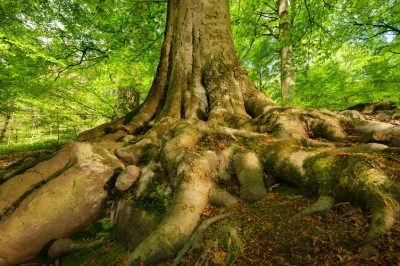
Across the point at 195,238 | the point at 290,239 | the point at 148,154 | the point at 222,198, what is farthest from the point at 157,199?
the point at 290,239

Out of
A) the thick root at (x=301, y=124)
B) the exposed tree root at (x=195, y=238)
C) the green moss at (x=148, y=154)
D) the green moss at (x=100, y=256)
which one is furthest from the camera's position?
the green moss at (x=148, y=154)

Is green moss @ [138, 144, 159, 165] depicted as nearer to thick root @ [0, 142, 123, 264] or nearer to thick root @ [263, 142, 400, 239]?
thick root @ [0, 142, 123, 264]

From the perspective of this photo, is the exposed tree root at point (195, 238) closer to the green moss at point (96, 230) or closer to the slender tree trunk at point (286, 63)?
the green moss at point (96, 230)

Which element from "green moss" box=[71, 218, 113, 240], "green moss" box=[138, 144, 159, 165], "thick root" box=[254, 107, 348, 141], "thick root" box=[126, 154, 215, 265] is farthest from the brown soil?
"green moss" box=[138, 144, 159, 165]

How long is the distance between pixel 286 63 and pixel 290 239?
6.13 metres

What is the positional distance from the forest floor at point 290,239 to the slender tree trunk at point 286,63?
562 centimetres

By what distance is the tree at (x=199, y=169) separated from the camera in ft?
6.61

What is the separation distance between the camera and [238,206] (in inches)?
91.4

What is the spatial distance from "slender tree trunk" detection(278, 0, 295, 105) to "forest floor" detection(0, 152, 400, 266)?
5624mm

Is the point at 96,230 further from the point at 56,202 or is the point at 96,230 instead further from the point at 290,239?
the point at 290,239

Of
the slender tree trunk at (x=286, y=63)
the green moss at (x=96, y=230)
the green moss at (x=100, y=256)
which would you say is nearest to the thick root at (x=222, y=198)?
the green moss at (x=100, y=256)

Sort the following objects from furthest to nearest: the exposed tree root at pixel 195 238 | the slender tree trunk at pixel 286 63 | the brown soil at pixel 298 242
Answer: the slender tree trunk at pixel 286 63 → the exposed tree root at pixel 195 238 → the brown soil at pixel 298 242

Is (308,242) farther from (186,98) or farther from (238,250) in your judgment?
(186,98)

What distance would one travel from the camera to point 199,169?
265 centimetres
